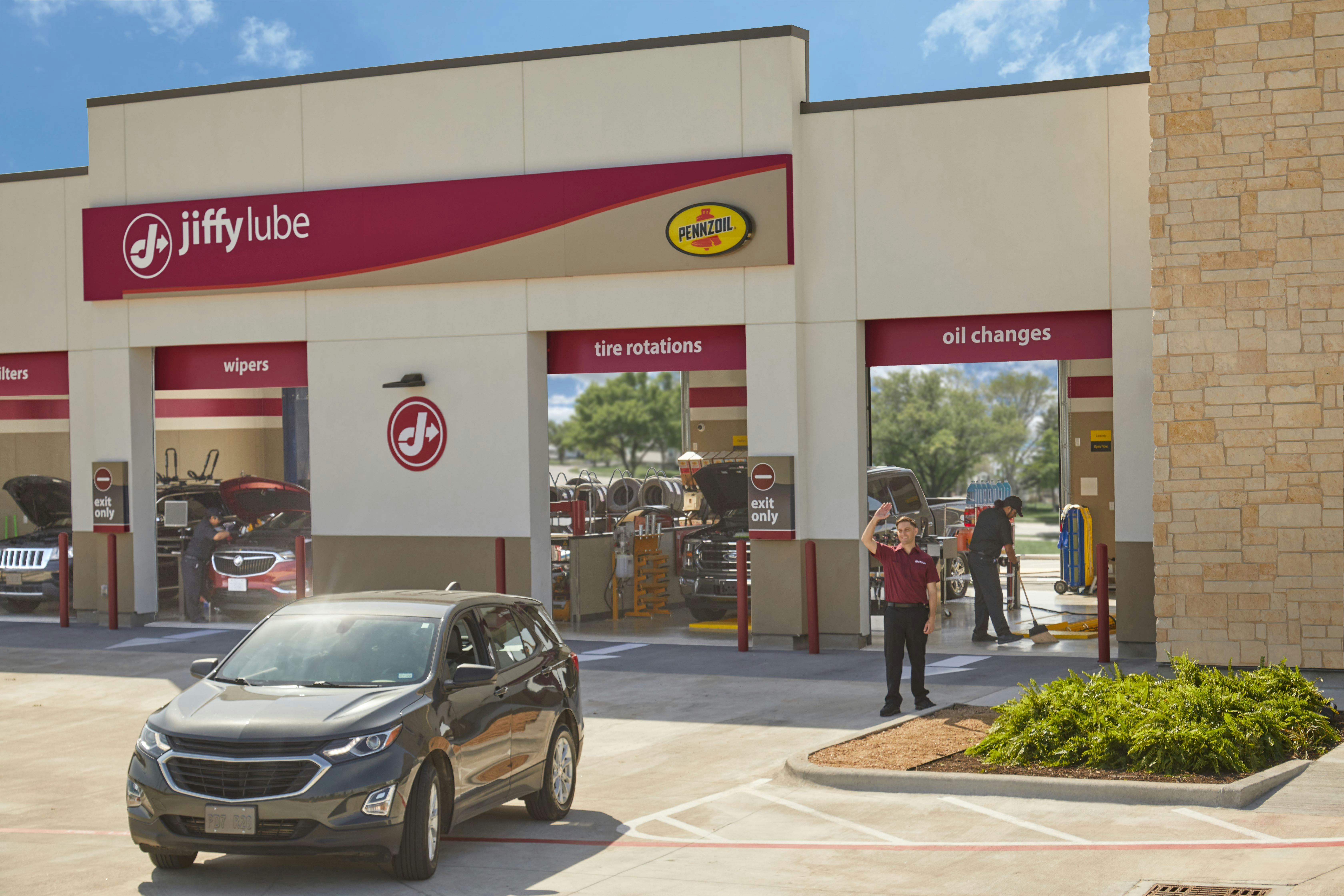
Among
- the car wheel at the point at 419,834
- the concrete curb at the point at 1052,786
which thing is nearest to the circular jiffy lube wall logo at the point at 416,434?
the concrete curb at the point at 1052,786

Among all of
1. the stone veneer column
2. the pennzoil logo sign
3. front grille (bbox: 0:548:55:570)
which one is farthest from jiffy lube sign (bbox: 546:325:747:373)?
front grille (bbox: 0:548:55:570)

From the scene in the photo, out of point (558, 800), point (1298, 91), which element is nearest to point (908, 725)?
point (558, 800)

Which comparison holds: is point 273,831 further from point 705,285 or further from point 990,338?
point 990,338

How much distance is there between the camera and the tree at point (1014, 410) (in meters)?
126

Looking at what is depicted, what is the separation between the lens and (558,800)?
8.98 meters

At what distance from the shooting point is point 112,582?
767 inches

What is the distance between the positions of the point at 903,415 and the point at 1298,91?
11206 centimetres

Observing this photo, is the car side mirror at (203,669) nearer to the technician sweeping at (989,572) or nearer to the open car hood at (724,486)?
the technician sweeping at (989,572)

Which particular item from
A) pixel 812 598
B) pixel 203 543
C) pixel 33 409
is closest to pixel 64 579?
pixel 203 543

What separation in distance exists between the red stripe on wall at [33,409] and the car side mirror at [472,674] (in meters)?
16.8

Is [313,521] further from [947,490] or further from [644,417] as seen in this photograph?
[644,417]

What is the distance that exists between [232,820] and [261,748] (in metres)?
0.37

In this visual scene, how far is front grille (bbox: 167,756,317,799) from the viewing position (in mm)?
7148

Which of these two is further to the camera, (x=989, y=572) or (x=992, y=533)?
(x=992, y=533)
